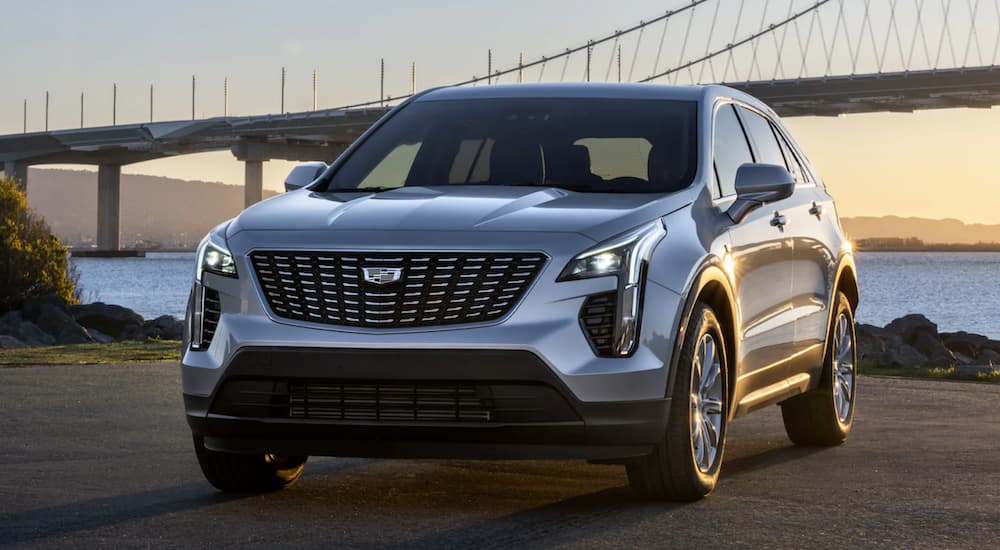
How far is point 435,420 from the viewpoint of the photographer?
6.59 m

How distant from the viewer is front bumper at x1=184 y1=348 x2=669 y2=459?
6.49m

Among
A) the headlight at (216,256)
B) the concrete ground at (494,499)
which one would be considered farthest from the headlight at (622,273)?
the headlight at (216,256)

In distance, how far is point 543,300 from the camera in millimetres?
6520

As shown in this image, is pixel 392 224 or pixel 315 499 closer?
pixel 392 224

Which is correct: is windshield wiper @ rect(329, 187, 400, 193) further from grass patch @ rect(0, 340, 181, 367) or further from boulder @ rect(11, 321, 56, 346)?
boulder @ rect(11, 321, 56, 346)

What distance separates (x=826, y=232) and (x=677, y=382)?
3.13m

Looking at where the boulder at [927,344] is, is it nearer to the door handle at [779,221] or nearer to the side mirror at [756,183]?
the door handle at [779,221]

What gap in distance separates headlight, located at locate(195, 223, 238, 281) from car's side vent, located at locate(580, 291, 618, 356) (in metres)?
1.42

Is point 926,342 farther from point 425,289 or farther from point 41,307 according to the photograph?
point 425,289

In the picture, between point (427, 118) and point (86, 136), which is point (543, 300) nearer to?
point (427, 118)

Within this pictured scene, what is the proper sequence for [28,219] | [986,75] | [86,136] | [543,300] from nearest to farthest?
1. [543,300]
2. [28,219]
3. [986,75]
4. [86,136]

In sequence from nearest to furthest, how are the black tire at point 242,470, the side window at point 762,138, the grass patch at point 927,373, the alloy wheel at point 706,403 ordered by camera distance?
the alloy wheel at point 706,403, the black tire at point 242,470, the side window at point 762,138, the grass patch at point 927,373

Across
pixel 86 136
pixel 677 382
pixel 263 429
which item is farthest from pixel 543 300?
pixel 86 136

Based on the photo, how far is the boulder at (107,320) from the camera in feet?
110
